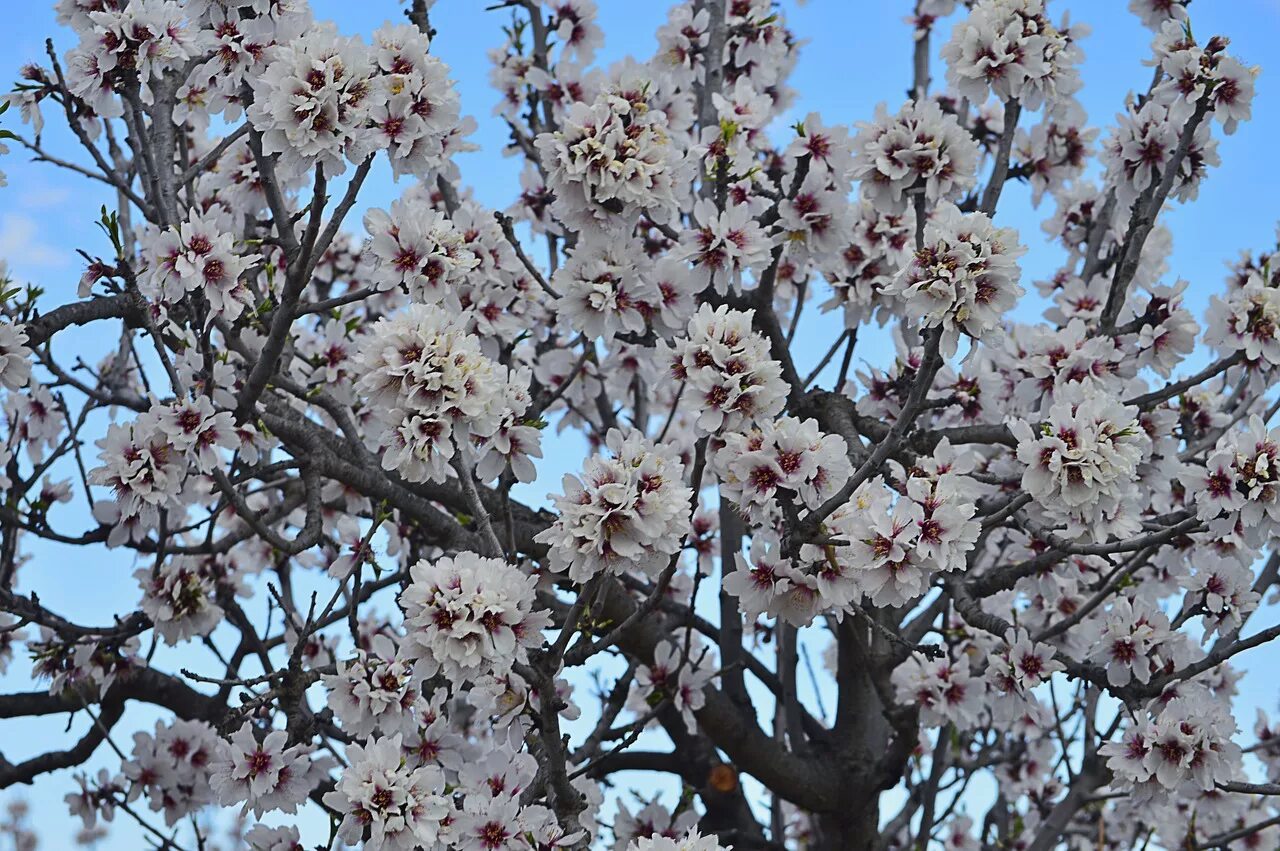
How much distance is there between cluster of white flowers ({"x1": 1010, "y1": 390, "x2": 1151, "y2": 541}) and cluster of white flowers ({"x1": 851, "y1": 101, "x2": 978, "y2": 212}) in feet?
3.59

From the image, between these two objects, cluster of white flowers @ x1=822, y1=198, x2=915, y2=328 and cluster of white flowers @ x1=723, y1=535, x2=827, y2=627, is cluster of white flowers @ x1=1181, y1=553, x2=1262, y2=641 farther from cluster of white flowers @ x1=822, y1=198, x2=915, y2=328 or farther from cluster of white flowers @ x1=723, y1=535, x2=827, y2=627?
cluster of white flowers @ x1=723, y1=535, x2=827, y2=627

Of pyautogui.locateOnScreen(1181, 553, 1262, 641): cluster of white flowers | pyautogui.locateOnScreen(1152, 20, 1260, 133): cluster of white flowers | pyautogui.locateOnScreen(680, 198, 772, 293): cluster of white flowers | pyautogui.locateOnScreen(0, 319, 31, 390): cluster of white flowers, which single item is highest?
pyautogui.locateOnScreen(1152, 20, 1260, 133): cluster of white flowers

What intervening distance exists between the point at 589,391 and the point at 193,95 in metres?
1.81

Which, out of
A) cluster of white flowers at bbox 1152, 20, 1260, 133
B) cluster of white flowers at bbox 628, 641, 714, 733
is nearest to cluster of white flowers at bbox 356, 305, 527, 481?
cluster of white flowers at bbox 628, 641, 714, 733

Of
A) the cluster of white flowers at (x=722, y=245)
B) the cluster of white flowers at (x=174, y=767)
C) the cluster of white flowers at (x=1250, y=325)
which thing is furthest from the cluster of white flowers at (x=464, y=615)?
the cluster of white flowers at (x=1250, y=325)

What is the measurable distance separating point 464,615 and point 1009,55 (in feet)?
8.32

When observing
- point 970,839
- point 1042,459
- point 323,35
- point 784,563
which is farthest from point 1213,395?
point 323,35

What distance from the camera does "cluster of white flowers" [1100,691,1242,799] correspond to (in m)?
3.36

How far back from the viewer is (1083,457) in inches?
108

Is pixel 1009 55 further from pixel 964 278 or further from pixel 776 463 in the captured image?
pixel 776 463

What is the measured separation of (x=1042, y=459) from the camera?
2842 millimetres

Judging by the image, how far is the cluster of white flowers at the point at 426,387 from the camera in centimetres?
270

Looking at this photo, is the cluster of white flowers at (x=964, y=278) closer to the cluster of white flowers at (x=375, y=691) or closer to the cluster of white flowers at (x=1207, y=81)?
the cluster of white flowers at (x=375, y=691)

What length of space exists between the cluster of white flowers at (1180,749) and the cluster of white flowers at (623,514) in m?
1.66
